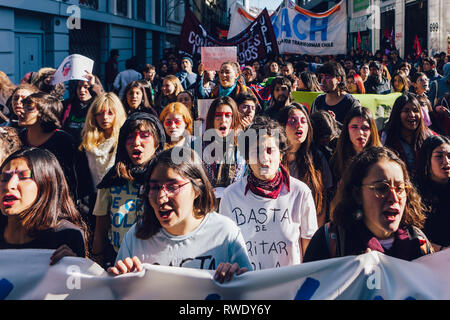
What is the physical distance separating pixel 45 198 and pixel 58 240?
0.74 ft

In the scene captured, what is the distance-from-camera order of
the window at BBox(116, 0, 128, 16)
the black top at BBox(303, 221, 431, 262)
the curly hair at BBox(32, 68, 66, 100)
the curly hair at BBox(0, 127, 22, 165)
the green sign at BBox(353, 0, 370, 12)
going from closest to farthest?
the black top at BBox(303, 221, 431, 262), the curly hair at BBox(0, 127, 22, 165), the curly hair at BBox(32, 68, 66, 100), the window at BBox(116, 0, 128, 16), the green sign at BBox(353, 0, 370, 12)

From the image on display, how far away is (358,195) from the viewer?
2523 millimetres

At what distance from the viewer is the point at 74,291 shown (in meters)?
2.29

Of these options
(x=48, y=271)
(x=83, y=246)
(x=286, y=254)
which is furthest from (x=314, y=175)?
(x=48, y=271)

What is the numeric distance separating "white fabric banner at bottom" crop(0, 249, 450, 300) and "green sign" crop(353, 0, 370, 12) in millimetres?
31234

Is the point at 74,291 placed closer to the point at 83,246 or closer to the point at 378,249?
the point at 83,246

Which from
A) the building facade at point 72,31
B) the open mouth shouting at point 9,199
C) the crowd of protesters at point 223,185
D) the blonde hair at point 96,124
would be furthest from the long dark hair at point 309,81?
the building facade at point 72,31

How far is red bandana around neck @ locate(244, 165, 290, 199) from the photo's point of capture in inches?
121

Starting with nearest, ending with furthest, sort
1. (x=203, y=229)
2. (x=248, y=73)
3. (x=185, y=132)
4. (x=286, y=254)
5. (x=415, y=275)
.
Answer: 1. (x=415, y=275)
2. (x=203, y=229)
3. (x=286, y=254)
4. (x=185, y=132)
5. (x=248, y=73)

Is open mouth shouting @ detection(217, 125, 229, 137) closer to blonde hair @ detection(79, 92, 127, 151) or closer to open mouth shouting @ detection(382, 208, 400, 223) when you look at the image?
blonde hair @ detection(79, 92, 127, 151)

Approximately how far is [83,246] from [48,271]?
0.29 meters

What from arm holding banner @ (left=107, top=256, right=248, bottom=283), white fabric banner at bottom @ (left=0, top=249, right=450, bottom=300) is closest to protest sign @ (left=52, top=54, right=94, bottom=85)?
white fabric banner at bottom @ (left=0, top=249, right=450, bottom=300)

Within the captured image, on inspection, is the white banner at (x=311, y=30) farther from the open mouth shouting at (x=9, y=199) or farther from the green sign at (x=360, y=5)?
the green sign at (x=360, y=5)

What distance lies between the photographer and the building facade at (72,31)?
10.5m
